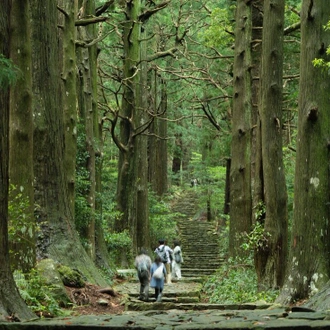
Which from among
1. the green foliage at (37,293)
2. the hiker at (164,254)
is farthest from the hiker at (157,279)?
the green foliage at (37,293)

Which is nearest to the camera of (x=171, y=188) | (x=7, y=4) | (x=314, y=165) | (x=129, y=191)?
(x=7, y=4)

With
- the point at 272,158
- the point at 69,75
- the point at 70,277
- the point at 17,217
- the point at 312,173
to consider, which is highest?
the point at 69,75

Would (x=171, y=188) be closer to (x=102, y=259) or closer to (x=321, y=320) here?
(x=102, y=259)

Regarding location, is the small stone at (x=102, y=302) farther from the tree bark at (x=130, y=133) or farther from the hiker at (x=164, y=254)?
the tree bark at (x=130, y=133)

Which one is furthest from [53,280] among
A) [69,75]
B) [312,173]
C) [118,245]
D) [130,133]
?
[130,133]

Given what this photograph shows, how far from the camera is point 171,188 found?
50312 mm

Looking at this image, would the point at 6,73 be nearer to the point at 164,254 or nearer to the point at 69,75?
the point at 69,75

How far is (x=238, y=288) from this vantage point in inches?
582

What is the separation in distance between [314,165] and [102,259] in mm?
11251

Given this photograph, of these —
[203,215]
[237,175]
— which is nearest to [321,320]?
[237,175]

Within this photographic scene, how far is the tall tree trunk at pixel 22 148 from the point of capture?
33.7 ft

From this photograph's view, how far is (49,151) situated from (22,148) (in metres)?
1.99

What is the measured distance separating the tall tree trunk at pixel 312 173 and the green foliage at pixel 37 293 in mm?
3933

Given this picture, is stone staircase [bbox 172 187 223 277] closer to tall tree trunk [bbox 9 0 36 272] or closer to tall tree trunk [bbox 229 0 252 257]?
tall tree trunk [bbox 229 0 252 257]
